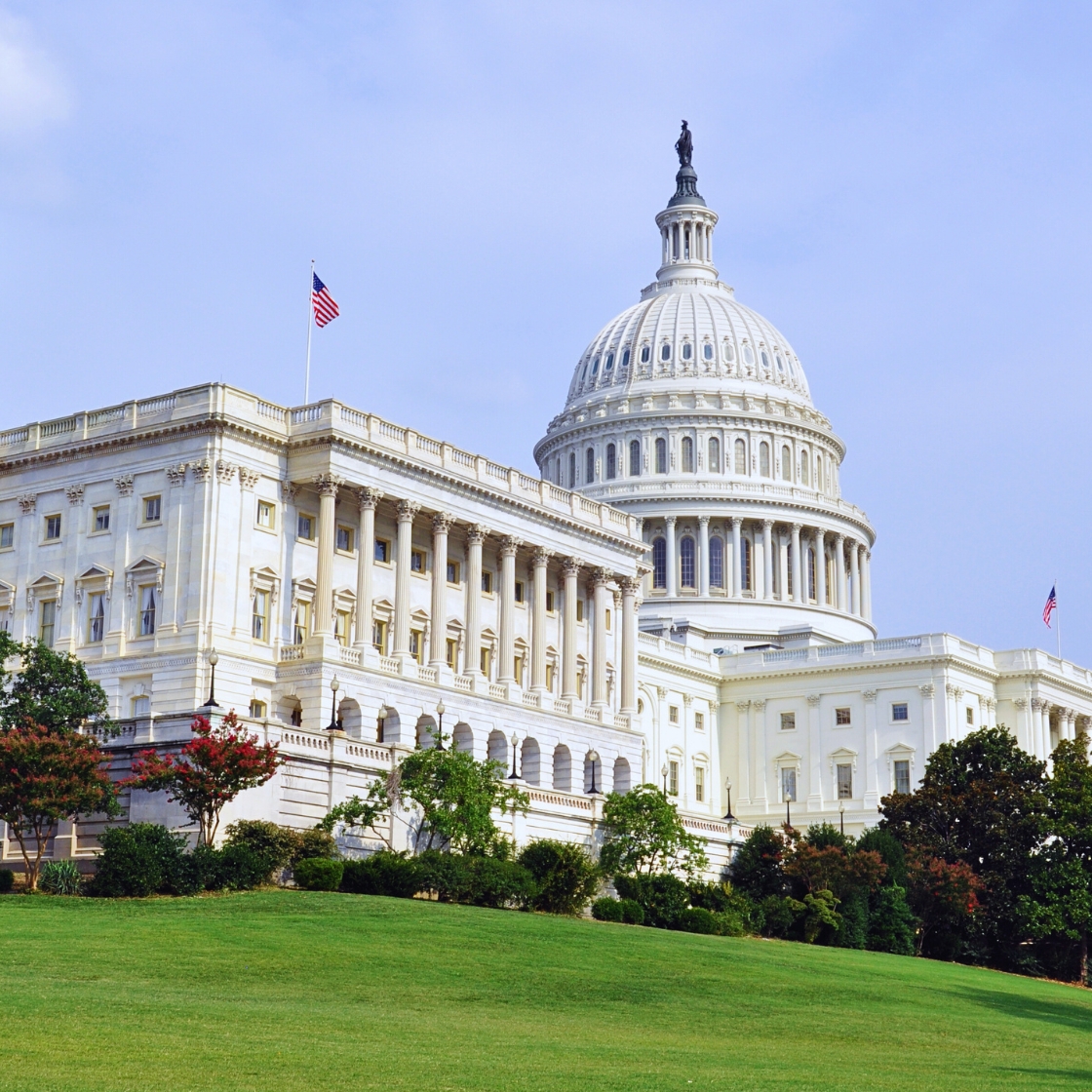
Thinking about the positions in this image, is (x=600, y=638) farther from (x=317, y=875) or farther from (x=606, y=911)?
(x=317, y=875)

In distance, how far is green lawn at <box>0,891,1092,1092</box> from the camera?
1224 inches

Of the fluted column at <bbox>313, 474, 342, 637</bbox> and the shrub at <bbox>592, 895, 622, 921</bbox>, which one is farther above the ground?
the fluted column at <bbox>313, 474, 342, 637</bbox>

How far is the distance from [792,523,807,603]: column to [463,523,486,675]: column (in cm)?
6136

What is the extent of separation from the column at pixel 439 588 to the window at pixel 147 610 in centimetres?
1431

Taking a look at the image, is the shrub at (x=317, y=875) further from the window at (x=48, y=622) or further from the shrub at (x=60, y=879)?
the window at (x=48, y=622)

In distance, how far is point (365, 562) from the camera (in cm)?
9000

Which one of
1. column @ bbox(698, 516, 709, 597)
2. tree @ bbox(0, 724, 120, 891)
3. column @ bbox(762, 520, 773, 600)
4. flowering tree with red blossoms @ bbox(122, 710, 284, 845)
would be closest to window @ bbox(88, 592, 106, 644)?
tree @ bbox(0, 724, 120, 891)

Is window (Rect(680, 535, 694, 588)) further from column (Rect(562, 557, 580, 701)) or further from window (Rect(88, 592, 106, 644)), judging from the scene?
window (Rect(88, 592, 106, 644))

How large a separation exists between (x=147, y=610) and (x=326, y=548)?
27.1 ft

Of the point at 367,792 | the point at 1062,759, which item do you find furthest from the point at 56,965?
the point at 1062,759

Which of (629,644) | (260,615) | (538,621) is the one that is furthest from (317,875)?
(629,644)

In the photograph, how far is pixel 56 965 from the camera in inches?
1716

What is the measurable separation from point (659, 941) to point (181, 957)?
17.9 m

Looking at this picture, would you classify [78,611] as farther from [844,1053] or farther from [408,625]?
[844,1053]
